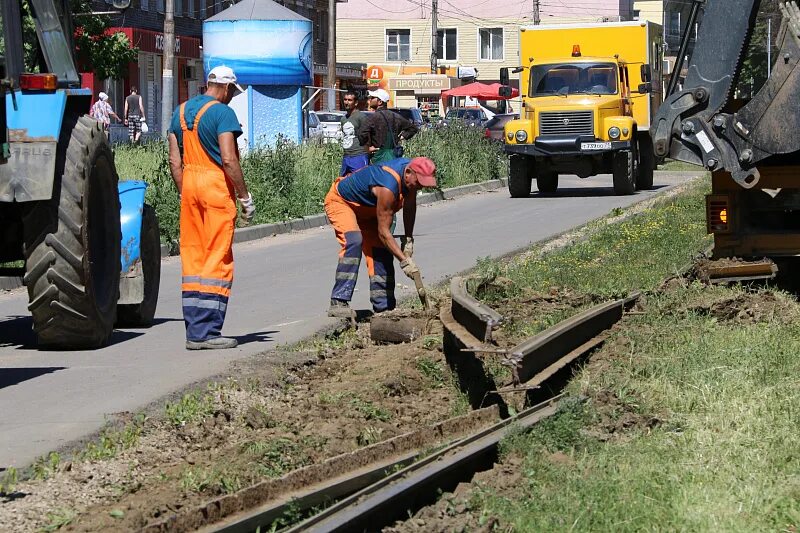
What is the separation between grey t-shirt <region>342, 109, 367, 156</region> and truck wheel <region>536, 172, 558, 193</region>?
12.9 metres

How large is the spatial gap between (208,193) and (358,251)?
184 cm

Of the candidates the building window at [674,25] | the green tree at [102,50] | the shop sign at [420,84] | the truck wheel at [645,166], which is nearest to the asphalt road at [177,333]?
the building window at [674,25]

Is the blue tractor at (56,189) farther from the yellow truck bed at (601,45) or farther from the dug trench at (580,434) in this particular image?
the yellow truck bed at (601,45)

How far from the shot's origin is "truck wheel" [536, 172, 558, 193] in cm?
2973

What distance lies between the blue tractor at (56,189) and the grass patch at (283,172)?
7.18 meters

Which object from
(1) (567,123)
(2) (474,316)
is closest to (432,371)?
(2) (474,316)

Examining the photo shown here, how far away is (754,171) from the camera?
1088 cm

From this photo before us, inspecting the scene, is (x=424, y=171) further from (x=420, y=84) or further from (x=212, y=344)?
(x=420, y=84)

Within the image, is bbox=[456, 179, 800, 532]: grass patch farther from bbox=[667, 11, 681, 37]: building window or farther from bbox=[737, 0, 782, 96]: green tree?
bbox=[667, 11, 681, 37]: building window

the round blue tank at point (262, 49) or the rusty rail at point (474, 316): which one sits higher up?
the round blue tank at point (262, 49)

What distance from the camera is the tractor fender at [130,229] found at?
1083 centimetres

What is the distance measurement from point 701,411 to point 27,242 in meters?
4.56

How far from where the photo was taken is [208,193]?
9664 mm

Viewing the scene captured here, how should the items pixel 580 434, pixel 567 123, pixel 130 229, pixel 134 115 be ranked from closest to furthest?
1. pixel 580 434
2. pixel 130 229
3. pixel 567 123
4. pixel 134 115
